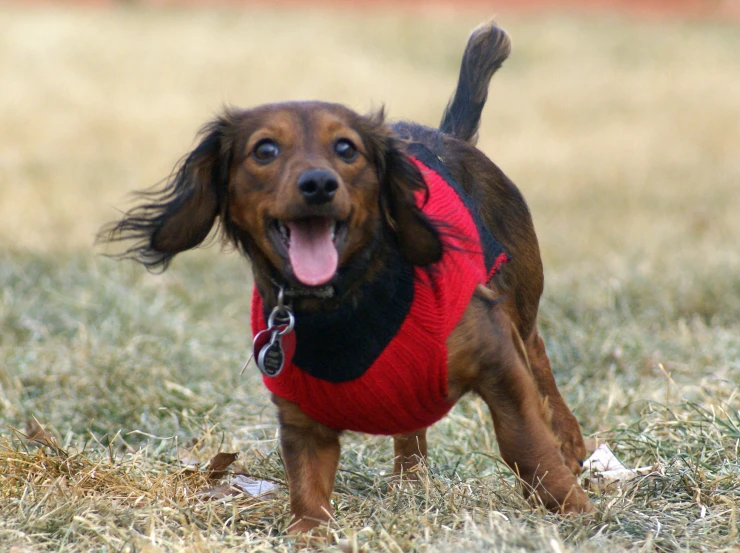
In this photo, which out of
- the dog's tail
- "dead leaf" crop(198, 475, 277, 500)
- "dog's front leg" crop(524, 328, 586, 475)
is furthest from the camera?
the dog's tail

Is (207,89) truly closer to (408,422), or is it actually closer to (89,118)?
(89,118)

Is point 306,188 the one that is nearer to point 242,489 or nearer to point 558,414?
point 242,489

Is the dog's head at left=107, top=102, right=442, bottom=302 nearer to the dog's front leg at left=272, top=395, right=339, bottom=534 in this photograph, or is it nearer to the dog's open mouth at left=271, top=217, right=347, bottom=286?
the dog's open mouth at left=271, top=217, right=347, bottom=286

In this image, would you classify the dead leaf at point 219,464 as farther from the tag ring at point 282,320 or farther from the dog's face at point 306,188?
the dog's face at point 306,188

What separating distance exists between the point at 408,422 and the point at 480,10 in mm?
22811

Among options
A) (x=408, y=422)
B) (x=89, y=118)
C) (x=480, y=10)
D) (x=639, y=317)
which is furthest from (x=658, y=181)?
(x=480, y=10)

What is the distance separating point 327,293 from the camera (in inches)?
115

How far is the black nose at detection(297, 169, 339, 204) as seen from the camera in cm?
275

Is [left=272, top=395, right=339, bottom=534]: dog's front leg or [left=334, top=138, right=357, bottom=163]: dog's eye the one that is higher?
[left=334, top=138, right=357, bottom=163]: dog's eye

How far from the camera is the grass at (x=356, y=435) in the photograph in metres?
3.09

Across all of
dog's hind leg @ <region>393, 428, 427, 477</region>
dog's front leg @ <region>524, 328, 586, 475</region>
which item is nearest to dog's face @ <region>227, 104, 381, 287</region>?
dog's hind leg @ <region>393, 428, 427, 477</region>

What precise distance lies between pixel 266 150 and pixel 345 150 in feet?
0.69

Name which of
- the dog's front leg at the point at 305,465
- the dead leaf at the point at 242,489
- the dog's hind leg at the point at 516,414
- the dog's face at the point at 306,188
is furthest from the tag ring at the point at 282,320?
the dead leaf at the point at 242,489

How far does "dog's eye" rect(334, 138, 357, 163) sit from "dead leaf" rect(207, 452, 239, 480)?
1.08 m
